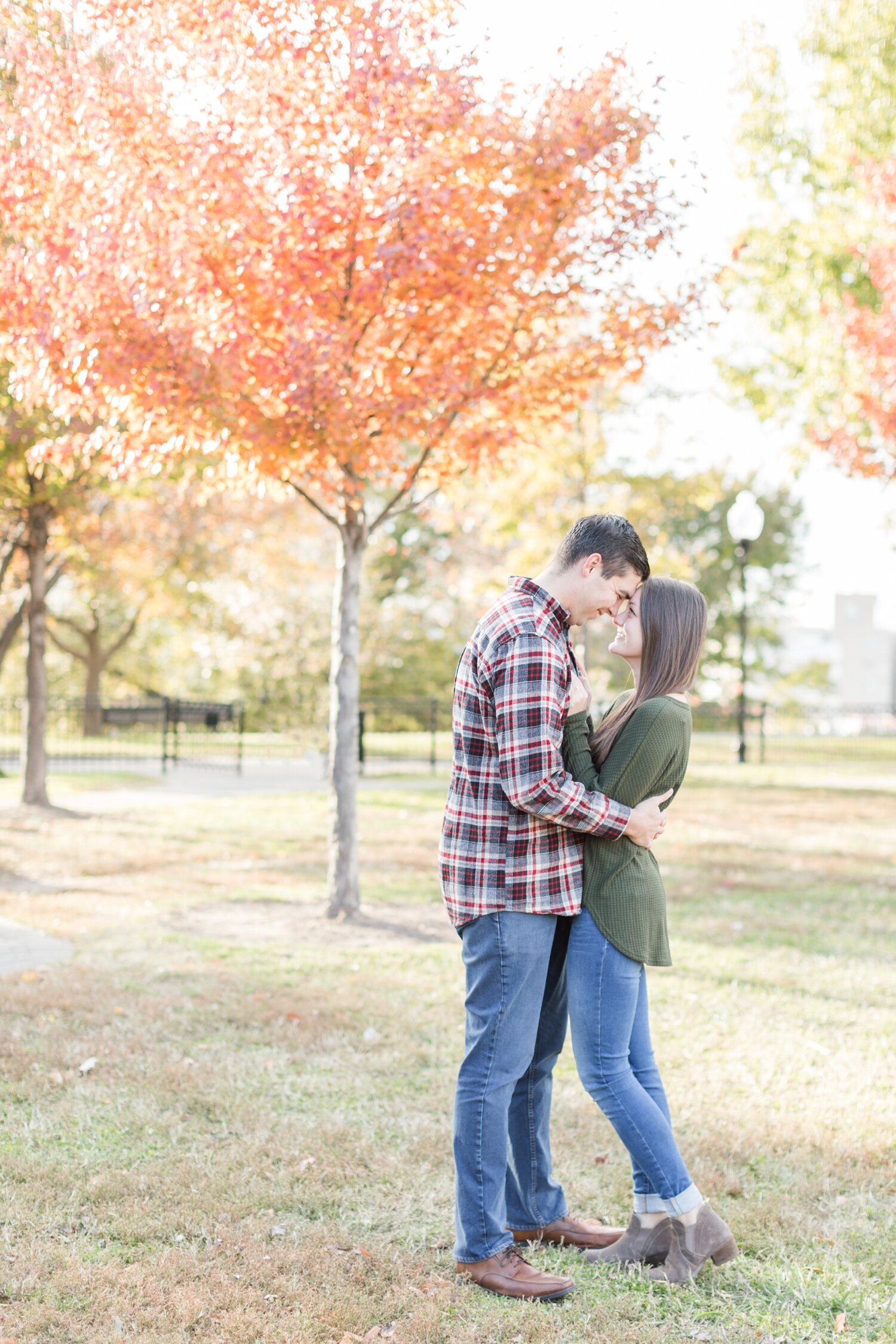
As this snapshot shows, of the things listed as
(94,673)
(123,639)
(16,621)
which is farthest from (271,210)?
(94,673)

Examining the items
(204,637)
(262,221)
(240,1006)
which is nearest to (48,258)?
(262,221)

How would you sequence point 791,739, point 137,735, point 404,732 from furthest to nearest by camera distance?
point 791,739
point 137,735
point 404,732

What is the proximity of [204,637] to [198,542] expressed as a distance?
312 centimetres

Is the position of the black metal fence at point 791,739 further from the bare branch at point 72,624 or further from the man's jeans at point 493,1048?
the man's jeans at point 493,1048

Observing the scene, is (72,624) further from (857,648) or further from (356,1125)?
(857,648)

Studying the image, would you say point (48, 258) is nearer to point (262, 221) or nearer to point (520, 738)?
point (262, 221)

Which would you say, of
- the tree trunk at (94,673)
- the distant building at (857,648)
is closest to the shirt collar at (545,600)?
the tree trunk at (94,673)

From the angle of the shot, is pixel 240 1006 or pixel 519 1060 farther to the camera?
pixel 240 1006

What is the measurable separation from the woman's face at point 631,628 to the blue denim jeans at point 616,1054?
730 millimetres

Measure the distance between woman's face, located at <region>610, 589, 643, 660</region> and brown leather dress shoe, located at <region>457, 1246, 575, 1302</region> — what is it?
1.70 meters

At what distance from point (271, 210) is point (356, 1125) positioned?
16.0 feet

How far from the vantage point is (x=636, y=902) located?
312 cm

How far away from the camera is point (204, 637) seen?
2128 cm

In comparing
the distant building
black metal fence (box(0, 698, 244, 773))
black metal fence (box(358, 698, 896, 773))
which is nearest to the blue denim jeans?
black metal fence (box(0, 698, 244, 773))
